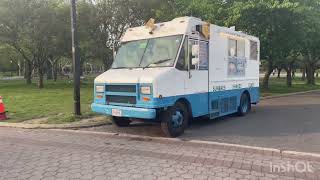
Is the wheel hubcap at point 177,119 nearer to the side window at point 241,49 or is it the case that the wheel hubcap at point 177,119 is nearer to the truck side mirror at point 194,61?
the truck side mirror at point 194,61

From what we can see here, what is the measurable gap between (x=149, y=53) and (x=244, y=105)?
5393mm

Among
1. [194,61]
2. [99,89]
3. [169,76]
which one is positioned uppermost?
[194,61]

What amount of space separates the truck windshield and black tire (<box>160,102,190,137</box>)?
116 centimetres

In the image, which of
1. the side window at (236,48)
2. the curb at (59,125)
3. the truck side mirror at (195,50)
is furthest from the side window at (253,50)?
the curb at (59,125)

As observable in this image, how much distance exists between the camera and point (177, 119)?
991 cm

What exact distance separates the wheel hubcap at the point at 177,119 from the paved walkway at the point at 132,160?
2.50ft

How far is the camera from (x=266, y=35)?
24031 millimetres

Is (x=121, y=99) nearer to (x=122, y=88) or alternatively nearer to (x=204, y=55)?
(x=122, y=88)

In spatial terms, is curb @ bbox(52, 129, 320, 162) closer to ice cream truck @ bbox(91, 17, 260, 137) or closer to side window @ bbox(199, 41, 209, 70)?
ice cream truck @ bbox(91, 17, 260, 137)

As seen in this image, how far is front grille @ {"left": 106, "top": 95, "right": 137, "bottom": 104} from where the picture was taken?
31.6ft

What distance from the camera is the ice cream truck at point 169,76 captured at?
9445 millimetres

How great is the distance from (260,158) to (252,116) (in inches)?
263

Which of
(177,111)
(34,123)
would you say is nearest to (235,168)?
(177,111)

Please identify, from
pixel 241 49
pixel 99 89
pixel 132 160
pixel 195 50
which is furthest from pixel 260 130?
pixel 132 160
